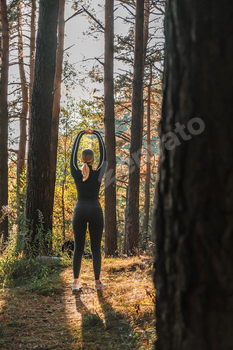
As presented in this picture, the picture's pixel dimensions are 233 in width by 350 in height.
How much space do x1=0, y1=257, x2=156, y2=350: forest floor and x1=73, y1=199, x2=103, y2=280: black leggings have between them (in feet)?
A: 1.64

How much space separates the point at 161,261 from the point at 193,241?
0.74 ft

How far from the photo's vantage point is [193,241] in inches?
54.6

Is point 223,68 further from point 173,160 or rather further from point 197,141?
point 173,160

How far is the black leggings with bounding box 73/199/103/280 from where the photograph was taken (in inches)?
200

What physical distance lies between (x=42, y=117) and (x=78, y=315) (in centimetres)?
476

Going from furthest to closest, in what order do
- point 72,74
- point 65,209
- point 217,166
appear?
point 65,209 < point 72,74 < point 217,166

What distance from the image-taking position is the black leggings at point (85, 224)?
5.07m

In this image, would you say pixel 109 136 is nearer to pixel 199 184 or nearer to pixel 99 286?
pixel 99 286

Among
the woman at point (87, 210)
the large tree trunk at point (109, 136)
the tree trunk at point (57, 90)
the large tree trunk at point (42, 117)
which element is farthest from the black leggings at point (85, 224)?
the large tree trunk at point (109, 136)

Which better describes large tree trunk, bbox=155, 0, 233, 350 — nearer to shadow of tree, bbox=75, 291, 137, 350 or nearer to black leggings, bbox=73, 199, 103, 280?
shadow of tree, bbox=75, 291, 137, 350

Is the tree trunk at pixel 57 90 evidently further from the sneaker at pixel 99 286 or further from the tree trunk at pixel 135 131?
the sneaker at pixel 99 286

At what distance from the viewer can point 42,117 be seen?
756 centimetres

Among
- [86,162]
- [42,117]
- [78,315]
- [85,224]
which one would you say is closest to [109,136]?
[42,117]

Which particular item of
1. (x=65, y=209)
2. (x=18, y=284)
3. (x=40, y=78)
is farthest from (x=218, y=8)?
(x=65, y=209)
